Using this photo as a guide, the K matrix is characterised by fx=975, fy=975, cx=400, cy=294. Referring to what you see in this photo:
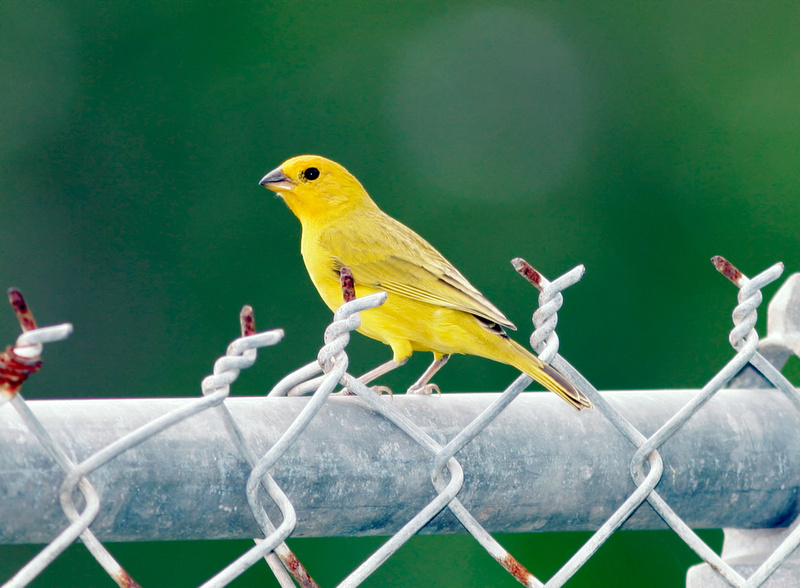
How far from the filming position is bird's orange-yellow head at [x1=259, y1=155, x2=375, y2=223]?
3379 millimetres

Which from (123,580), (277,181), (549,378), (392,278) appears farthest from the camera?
(277,181)

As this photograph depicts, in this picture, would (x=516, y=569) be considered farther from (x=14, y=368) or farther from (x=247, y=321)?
(x=14, y=368)

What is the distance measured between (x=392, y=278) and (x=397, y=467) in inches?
62.7

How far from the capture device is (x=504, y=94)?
25.4ft

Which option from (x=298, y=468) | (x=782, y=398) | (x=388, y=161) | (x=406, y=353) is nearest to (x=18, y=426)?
(x=298, y=468)

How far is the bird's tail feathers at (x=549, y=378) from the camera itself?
1538mm

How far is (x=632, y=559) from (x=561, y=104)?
3765mm

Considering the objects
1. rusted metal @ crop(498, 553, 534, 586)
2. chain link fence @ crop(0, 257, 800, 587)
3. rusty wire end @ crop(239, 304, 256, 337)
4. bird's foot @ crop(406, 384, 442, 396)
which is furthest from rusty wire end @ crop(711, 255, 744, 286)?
bird's foot @ crop(406, 384, 442, 396)

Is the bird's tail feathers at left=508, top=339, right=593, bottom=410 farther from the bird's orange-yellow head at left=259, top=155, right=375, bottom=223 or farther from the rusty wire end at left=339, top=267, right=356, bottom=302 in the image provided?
the bird's orange-yellow head at left=259, top=155, right=375, bottom=223

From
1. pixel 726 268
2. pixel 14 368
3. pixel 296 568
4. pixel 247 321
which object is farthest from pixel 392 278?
pixel 14 368

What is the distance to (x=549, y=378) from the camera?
2002 mm

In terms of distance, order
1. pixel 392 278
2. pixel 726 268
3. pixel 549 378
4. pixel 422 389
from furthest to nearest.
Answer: pixel 392 278 < pixel 422 389 < pixel 549 378 < pixel 726 268

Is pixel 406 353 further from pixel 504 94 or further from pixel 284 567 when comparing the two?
pixel 504 94

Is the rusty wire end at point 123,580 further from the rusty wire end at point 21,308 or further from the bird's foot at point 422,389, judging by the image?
the bird's foot at point 422,389
